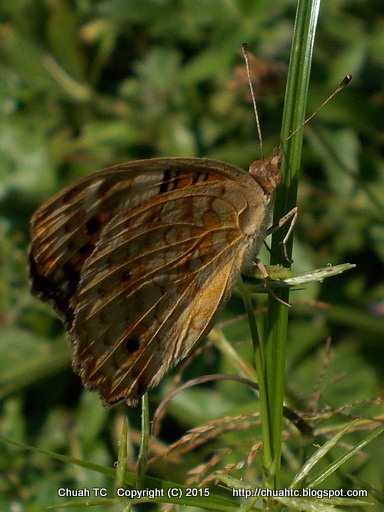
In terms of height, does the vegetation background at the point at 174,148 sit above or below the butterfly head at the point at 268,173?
above

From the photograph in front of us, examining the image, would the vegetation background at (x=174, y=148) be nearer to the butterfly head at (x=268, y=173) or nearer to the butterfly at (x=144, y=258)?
the butterfly at (x=144, y=258)

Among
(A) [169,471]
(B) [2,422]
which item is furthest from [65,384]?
(A) [169,471]

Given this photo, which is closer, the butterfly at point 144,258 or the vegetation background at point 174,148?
the butterfly at point 144,258

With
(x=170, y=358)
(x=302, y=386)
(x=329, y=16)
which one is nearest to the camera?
(x=170, y=358)

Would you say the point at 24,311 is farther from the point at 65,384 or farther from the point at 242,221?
the point at 242,221

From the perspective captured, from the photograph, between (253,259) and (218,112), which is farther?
(218,112)

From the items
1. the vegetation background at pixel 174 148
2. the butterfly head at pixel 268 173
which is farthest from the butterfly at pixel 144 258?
the vegetation background at pixel 174 148

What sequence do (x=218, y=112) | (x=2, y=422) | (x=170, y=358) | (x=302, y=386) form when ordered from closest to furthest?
1. (x=170, y=358)
2. (x=302, y=386)
3. (x=2, y=422)
4. (x=218, y=112)

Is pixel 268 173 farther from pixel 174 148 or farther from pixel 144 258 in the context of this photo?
pixel 174 148

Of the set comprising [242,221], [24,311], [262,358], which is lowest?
[262,358]
